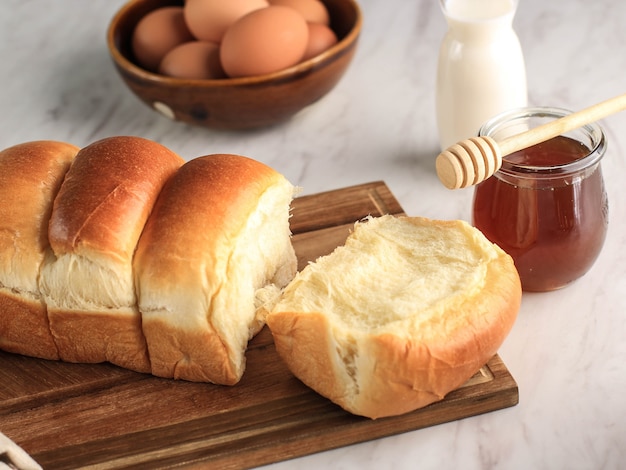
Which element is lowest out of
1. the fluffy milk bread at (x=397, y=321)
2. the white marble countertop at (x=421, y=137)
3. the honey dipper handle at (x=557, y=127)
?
the white marble countertop at (x=421, y=137)

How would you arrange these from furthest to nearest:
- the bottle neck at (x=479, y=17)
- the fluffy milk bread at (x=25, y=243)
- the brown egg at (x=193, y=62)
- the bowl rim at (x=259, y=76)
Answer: the brown egg at (x=193, y=62), the bowl rim at (x=259, y=76), the bottle neck at (x=479, y=17), the fluffy milk bread at (x=25, y=243)

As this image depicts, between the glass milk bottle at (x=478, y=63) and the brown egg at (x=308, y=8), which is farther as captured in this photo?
the brown egg at (x=308, y=8)

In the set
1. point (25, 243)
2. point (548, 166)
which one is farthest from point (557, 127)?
point (25, 243)

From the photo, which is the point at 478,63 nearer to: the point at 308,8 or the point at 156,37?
the point at 308,8

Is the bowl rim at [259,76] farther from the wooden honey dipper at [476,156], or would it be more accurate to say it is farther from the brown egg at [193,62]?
the wooden honey dipper at [476,156]

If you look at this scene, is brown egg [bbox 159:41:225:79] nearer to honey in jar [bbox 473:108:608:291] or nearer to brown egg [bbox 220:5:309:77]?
brown egg [bbox 220:5:309:77]

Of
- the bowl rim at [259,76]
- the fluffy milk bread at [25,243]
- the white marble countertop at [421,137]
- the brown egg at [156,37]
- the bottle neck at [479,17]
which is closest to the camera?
the white marble countertop at [421,137]

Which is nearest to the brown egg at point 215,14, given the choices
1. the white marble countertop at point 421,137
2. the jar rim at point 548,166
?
the white marble countertop at point 421,137

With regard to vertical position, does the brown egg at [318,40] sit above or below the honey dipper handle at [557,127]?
below

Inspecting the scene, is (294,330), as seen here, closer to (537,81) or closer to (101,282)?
(101,282)
